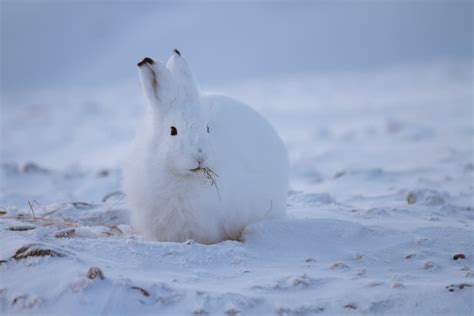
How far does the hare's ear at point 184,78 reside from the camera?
11.9 feet

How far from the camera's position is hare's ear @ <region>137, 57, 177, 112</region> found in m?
3.59

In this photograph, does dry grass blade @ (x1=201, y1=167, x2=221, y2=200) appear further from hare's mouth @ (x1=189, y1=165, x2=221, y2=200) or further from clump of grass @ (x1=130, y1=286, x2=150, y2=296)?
clump of grass @ (x1=130, y1=286, x2=150, y2=296)

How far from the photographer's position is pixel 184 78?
365cm

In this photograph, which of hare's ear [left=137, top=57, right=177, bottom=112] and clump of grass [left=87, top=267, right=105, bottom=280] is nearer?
clump of grass [left=87, top=267, right=105, bottom=280]

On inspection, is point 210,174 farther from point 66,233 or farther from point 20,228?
point 20,228

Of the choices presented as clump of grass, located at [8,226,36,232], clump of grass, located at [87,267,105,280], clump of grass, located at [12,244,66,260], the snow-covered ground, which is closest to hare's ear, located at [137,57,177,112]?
the snow-covered ground

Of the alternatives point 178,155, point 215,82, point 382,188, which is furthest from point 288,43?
point 178,155

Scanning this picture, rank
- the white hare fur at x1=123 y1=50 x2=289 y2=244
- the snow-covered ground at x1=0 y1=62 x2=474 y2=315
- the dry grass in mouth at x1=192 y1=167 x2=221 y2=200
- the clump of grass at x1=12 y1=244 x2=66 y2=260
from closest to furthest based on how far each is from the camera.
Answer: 1. the snow-covered ground at x1=0 y1=62 x2=474 y2=315
2. the clump of grass at x1=12 y1=244 x2=66 y2=260
3. the dry grass in mouth at x1=192 y1=167 x2=221 y2=200
4. the white hare fur at x1=123 y1=50 x2=289 y2=244

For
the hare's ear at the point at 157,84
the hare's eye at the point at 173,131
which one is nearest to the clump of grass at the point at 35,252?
the hare's eye at the point at 173,131

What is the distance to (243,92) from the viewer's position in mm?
18234

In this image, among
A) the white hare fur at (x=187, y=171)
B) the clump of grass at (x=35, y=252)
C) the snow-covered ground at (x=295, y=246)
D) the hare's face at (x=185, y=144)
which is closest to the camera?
the snow-covered ground at (x=295, y=246)

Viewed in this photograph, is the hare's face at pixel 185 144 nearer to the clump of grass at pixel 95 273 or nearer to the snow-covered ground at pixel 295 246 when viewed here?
the snow-covered ground at pixel 295 246

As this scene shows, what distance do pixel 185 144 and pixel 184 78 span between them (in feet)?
1.70

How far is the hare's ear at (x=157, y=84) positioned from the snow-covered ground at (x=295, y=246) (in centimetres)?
90
